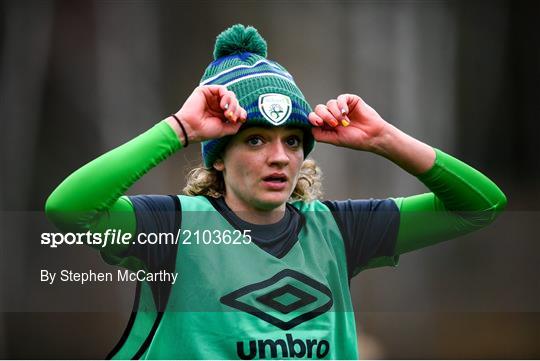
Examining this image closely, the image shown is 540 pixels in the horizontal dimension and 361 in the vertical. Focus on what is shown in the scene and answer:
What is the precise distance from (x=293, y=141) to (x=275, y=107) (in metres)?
0.10

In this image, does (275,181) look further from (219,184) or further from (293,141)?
(219,184)

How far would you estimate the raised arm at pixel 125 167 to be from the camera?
1642 mm

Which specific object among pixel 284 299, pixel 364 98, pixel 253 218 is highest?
pixel 364 98

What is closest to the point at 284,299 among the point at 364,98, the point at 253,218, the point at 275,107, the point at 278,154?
the point at 253,218

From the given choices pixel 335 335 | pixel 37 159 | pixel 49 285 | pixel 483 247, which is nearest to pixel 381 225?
pixel 335 335

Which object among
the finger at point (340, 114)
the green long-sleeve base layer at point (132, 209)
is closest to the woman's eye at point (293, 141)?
the finger at point (340, 114)

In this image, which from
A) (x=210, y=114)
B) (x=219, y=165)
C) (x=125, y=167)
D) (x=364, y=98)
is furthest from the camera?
(x=364, y=98)

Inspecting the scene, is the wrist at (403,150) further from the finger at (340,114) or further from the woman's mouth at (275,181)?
the woman's mouth at (275,181)

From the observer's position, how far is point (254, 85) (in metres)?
1.83

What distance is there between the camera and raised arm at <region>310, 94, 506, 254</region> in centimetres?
184

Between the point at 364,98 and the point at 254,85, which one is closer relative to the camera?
the point at 254,85

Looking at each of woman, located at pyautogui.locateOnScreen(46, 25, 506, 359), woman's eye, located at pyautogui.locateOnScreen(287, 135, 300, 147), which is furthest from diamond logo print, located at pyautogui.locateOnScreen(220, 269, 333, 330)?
woman's eye, located at pyautogui.locateOnScreen(287, 135, 300, 147)

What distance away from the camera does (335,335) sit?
180cm

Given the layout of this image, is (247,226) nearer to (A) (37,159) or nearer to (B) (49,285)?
(B) (49,285)
